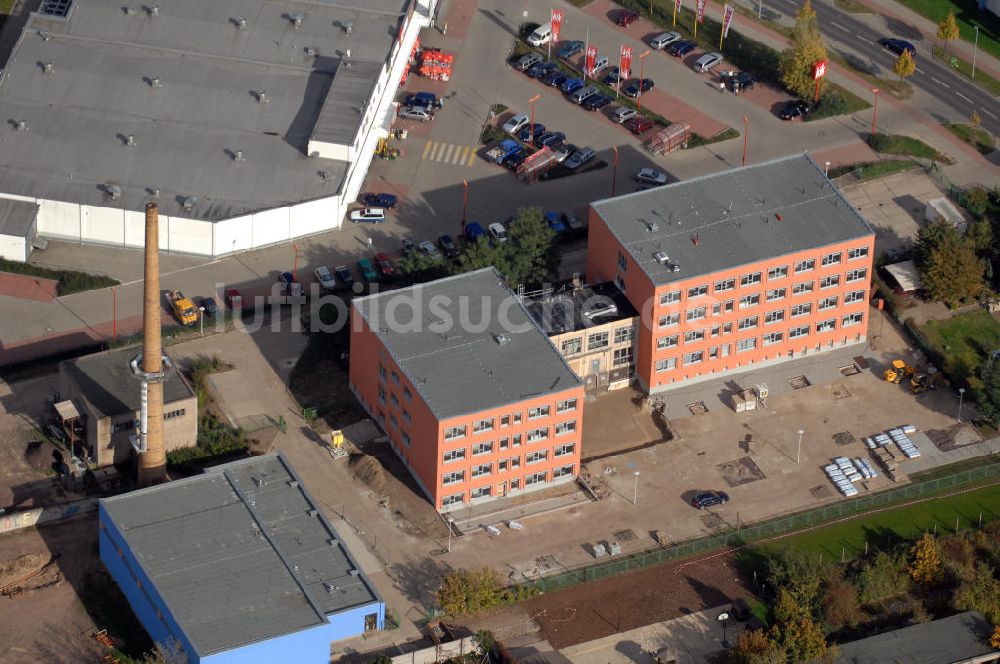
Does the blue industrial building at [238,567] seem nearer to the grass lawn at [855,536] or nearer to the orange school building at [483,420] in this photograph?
the orange school building at [483,420]

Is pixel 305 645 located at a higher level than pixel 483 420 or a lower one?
lower

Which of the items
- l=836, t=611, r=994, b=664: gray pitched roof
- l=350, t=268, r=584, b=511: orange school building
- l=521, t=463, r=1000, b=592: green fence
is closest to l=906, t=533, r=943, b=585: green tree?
l=836, t=611, r=994, b=664: gray pitched roof

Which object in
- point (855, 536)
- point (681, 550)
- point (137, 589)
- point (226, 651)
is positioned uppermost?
point (226, 651)

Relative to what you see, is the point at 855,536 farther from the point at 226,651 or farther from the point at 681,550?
the point at 226,651

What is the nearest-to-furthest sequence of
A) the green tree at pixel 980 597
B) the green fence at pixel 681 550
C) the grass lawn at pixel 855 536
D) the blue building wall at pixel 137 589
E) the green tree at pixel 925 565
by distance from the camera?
the blue building wall at pixel 137 589
the green tree at pixel 980 597
the green fence at pixel 681 550
the green tree at pixel 925 565
the grass lawn at pixel 855 536

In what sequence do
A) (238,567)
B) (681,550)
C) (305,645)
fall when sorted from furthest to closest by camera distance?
(681,550) < (238,567) < (305,645)

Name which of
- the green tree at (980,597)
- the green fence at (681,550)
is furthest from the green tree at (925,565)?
the green fence at (681,550)

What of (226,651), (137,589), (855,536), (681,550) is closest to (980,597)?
(855,536)
